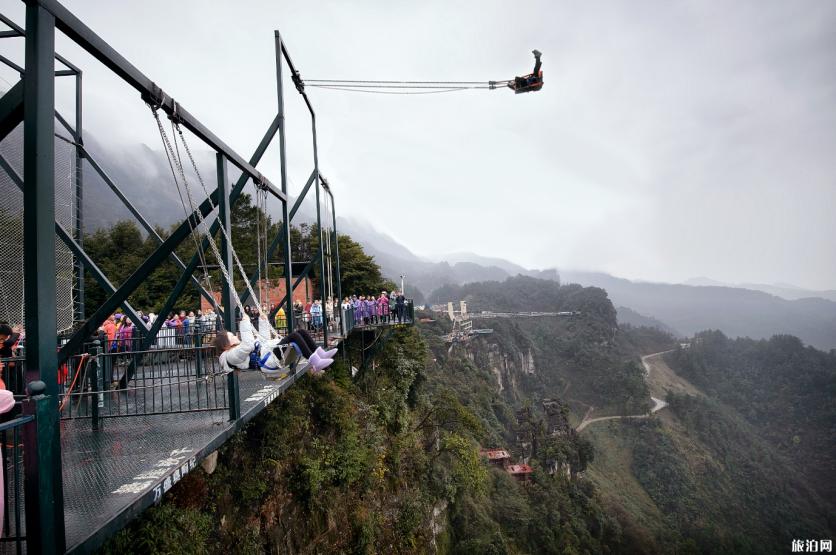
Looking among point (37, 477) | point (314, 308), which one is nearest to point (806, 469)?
point (314, 308)

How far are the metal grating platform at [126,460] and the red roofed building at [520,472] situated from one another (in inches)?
1626

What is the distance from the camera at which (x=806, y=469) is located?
8306cm

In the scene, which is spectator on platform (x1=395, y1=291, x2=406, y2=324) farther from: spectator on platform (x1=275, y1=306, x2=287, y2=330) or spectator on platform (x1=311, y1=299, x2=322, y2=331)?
spectator on platform (x1=275, y1=306, x2=287, y2=330)

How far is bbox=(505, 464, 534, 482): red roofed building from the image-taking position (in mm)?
41969

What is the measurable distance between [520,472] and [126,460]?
44426 mm

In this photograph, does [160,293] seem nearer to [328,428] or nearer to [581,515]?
[328,428]

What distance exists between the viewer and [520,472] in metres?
42.6

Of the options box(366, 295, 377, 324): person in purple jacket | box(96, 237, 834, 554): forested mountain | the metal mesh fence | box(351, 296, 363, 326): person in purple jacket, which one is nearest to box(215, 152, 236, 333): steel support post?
box(96, 237, 834, 554): forested mountain

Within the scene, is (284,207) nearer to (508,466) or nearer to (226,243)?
(226,243)

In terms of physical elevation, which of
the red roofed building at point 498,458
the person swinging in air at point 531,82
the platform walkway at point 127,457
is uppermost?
the person swinging in air at point 531,82

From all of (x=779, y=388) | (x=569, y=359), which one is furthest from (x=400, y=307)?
(x=779, y=388)

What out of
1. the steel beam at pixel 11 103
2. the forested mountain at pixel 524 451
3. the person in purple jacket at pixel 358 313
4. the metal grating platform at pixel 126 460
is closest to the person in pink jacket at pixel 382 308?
the person in purple jacket at pixel 358 313

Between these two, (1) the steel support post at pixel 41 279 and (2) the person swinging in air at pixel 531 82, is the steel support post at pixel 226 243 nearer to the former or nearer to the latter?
(1) the steel support post at pixel 41 279

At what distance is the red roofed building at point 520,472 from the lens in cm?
4197
